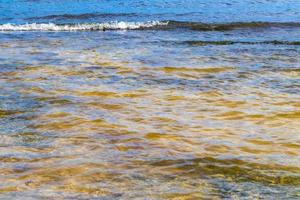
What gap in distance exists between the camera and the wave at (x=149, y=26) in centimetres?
1764

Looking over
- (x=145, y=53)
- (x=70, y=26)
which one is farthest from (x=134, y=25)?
(x=145, y=53)

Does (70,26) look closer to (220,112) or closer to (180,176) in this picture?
(220,112)

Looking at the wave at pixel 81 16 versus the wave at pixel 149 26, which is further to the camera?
the wave at pixel 81 16

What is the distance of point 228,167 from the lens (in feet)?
14.9

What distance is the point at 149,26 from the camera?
18203 mm

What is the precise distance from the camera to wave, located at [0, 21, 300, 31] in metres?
17.6

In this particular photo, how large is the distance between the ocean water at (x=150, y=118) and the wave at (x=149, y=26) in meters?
3.13

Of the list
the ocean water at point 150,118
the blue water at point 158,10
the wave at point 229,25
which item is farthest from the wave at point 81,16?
the ocean water at point 150,118

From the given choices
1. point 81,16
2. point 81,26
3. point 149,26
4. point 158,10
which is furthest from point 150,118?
point 158,10

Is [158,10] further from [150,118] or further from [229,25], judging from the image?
[150,118]

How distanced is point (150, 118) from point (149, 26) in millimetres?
12308

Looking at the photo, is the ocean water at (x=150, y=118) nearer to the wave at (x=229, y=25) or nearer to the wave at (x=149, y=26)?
the wave at (x=229, y=25)

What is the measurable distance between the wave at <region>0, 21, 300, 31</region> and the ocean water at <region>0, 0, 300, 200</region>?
3.13m

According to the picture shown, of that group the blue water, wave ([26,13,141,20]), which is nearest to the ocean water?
the blue water
